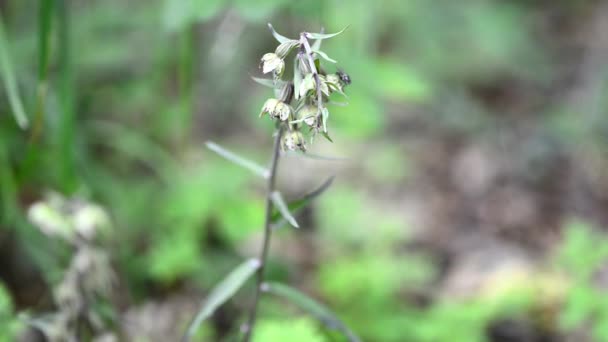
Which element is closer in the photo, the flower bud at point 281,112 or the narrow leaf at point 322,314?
the flower bud at point 281,112

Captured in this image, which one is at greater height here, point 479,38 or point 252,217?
point 479,38

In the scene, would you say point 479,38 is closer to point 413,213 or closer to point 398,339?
point 413,213

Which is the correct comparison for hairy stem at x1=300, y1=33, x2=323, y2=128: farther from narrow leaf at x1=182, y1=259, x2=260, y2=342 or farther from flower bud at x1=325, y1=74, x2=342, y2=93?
narrow leaf at x1=182, y1=259, x2=260, y2=342

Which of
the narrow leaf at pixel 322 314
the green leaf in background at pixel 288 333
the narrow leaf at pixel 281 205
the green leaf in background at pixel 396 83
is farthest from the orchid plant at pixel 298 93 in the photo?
the green leaf in background at pixel 396 83

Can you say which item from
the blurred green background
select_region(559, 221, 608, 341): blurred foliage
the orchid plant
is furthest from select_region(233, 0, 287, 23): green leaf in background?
select_region(559, 221, 608, 341): blurred foliage

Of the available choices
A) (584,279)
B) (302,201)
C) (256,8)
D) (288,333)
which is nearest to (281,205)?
(302,201)

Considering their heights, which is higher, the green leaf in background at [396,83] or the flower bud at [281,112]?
the green leaf in background at [396,83]

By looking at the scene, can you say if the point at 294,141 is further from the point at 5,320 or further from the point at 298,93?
the point at 5,320

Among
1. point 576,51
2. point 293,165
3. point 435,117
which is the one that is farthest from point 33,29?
point 576,51

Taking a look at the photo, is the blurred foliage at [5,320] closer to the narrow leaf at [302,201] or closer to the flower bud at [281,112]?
the narrow leaf at [302,201]
